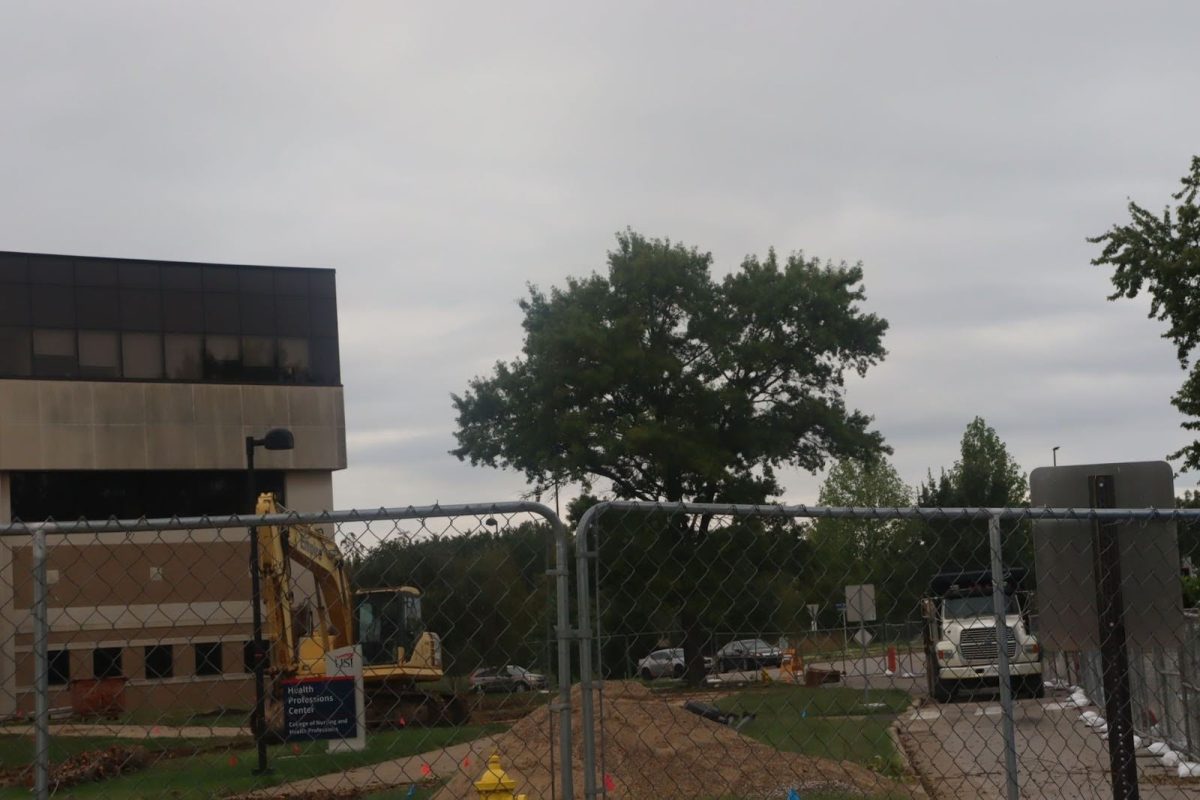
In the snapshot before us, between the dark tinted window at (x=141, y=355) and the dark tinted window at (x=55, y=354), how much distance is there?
147 cm

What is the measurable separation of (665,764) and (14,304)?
108 ft

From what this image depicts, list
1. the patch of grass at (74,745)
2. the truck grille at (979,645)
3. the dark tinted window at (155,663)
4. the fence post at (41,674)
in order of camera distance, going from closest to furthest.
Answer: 1. the fence post at (41,674)
2. the dark tinted window at (155,663)
3. the patch of grass at (74,745)
4. the truck grille at (979,645)

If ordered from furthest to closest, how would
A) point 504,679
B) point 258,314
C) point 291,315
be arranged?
point 291,315
point 258,314
point 504,679

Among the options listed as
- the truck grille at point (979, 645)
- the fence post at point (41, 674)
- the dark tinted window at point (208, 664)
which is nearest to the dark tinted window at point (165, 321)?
the truck grille at point (979, 645)

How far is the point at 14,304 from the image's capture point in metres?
41.0

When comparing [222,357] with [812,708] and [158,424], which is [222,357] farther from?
[812,708]

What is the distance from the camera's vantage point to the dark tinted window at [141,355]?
42531 millimetres

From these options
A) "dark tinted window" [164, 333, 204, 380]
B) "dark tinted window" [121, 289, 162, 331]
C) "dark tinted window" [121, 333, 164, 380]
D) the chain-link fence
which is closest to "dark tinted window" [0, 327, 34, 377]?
"dark tinted window" [121, 333, 164, 380]

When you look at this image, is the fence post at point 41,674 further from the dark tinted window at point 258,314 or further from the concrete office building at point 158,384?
the dark tinted window at point 258,314

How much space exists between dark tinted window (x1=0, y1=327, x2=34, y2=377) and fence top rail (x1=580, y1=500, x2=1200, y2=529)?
130 ft

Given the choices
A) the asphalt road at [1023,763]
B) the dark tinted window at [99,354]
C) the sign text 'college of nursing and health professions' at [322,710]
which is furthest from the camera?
the dark tinted window at [99,354]

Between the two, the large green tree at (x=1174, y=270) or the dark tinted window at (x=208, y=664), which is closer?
the dark tinted window at (x=208, y=664)

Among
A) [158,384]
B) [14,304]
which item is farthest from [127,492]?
[14,304]

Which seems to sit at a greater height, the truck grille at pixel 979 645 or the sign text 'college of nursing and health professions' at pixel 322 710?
the sign text 'college of nursing and health professions' at pixel 322 710
